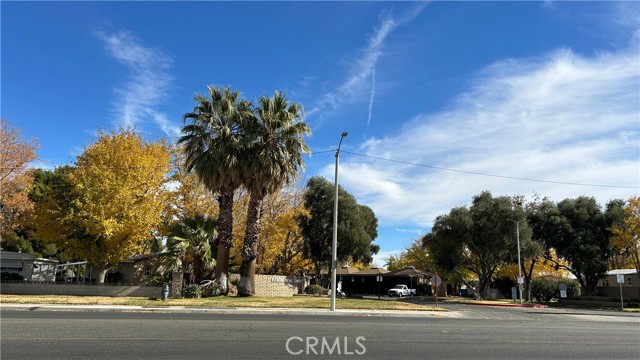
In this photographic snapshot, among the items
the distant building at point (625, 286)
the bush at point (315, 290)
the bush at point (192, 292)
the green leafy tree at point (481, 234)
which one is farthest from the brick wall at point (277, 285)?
the distant building at point (625, 286)

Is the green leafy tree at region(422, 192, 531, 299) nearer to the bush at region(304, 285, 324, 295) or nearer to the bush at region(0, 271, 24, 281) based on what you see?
the bush at region(304, 285, 324, 295)

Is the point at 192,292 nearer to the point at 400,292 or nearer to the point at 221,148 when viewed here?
the point at 221,148

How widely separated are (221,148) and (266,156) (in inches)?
120

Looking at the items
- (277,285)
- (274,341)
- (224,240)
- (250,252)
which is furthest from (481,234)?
(274,341)

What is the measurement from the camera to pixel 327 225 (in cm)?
4256

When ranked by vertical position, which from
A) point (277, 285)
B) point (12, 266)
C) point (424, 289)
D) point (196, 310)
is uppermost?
point (12, 266)

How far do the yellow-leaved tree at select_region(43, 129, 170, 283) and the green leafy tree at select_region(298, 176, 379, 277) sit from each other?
15271 mm

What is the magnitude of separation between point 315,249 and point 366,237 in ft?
16.8

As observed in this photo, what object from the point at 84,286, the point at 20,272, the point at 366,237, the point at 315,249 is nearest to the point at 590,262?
the point at 366,237

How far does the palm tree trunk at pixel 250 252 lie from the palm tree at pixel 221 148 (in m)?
1.25

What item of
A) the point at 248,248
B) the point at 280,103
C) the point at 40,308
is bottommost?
the point at 40,308

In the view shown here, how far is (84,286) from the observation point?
29.2 metres

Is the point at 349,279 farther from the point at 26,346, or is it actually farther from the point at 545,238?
the point at 26,346

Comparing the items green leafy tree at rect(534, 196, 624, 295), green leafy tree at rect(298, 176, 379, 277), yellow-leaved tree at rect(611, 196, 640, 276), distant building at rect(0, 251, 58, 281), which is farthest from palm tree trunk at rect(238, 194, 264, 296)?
green leafy tree at rect(534, 196, 624, 295)
